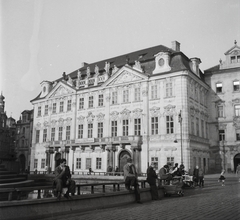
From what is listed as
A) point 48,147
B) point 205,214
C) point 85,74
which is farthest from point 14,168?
point 85,74

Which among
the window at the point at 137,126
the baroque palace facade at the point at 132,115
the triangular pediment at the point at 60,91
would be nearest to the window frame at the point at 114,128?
the baroque palace facade at the point at 132,115

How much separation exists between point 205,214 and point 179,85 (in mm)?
28848

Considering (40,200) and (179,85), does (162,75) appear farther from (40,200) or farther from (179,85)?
(40,200)

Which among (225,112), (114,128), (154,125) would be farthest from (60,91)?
(225,112)

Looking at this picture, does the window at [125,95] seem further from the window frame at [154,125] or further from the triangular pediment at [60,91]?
the triangular pediment at [60,91]

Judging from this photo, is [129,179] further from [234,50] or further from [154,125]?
[234,50]

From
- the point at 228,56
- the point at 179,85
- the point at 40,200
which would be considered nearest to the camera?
the point at 40,200

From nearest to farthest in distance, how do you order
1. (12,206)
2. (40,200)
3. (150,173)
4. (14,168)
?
(12,206) → (40,200) → (150,173) → (14,168)

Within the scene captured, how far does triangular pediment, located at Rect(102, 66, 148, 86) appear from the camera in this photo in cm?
4088

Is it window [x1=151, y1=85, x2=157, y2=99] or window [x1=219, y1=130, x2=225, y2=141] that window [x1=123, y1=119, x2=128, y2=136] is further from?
window [x1=219, y1=130, x2=225, y2=141]

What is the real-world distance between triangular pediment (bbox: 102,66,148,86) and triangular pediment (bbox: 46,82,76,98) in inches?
321

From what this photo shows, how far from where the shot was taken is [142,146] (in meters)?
38.8

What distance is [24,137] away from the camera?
70.1m

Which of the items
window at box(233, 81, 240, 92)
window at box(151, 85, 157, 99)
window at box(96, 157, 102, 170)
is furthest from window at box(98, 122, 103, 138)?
window at box(233, 81, 240, 92)
